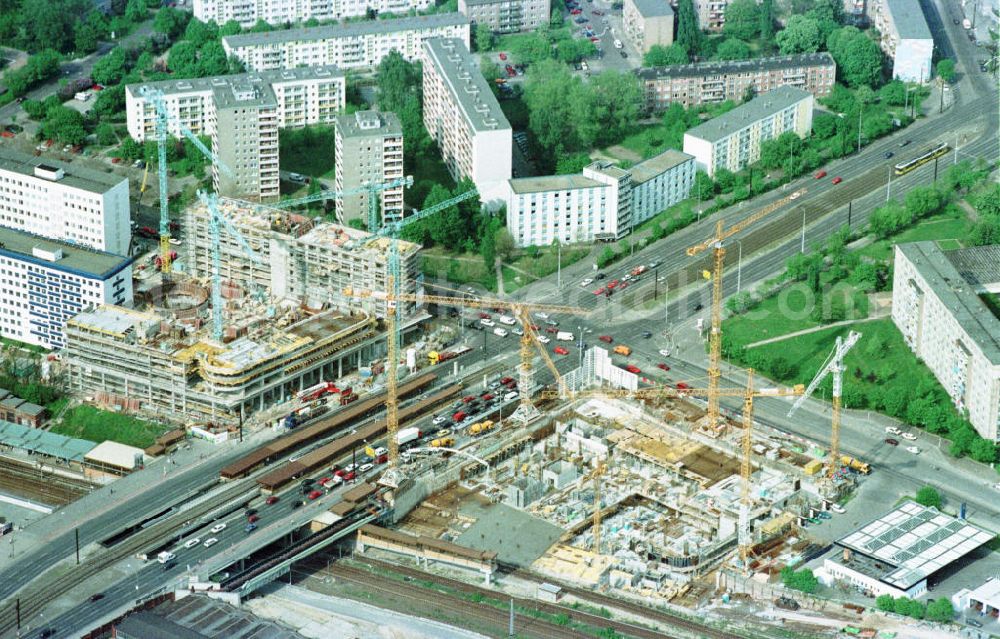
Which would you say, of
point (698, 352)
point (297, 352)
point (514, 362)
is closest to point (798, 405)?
point (698, 352)

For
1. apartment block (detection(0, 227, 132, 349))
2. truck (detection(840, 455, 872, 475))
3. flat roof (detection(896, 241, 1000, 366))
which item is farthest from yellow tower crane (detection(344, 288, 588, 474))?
flat roof (detection(896, 241, 1000, 366))

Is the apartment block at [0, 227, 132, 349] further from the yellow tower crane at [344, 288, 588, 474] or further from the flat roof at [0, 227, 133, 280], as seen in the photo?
the yellow tower crane at [344, 288, 588, 474]

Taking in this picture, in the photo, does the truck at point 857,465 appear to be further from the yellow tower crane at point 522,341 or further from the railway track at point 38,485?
the railway track at point 38,485

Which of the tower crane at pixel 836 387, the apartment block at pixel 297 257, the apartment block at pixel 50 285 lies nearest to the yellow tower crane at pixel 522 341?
the apartment block at pixel 297 257

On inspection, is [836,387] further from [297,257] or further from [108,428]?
[108,428]

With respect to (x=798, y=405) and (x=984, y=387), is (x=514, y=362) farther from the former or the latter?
(x=984, y=387)
